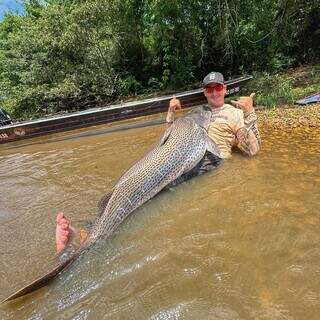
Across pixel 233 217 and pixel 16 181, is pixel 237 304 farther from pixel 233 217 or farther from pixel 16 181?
pixel 16 181

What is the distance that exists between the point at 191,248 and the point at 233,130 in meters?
2.65

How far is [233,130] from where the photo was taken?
6027 mm

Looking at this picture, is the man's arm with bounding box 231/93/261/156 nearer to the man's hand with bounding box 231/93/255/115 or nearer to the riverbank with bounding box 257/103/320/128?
the man's hand with bounding box 231/93/255/115

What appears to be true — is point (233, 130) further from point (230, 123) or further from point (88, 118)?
point (88, 118)

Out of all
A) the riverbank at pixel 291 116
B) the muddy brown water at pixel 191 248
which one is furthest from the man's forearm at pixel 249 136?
the riverbank at pixel 291 116

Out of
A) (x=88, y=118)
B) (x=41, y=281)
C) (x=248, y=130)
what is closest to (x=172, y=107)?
(x=248, y=130)

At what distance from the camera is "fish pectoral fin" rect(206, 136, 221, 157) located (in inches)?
223

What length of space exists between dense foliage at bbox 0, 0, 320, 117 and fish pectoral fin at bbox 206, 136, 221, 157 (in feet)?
29.8

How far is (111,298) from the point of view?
3.24 m

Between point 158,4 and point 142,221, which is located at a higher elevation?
point 158,4

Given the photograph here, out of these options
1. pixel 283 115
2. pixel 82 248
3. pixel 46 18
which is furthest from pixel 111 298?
pixel 46 18

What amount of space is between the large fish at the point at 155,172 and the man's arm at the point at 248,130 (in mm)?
485

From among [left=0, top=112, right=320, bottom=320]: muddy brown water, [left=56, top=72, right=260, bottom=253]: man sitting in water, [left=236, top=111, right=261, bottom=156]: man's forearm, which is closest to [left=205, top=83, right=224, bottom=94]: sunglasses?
[left=56, top=72, right=260, bottom=253]: man sitting in water

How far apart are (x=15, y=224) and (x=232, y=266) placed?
2953 millimetres
